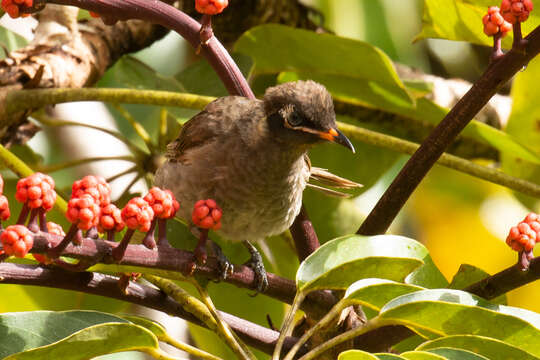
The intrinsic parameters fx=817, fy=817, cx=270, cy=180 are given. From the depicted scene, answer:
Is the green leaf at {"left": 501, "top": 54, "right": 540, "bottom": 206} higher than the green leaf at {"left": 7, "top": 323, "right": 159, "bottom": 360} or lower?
lower

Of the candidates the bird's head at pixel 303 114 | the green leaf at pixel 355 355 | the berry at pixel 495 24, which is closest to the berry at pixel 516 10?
the berry at pixel 495 24

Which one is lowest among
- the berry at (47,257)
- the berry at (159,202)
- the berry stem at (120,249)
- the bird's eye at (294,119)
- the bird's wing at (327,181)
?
the bird's wing at (327,181)

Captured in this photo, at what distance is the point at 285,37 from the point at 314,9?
41.4 inches

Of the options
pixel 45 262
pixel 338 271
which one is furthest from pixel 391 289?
pixel 45 262

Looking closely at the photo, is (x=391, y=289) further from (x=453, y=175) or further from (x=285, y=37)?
(x=453, y=175)

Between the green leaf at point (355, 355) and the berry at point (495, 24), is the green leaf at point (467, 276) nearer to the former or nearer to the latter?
the berry at point (495, 24)

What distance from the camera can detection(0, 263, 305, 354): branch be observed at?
1533 mm

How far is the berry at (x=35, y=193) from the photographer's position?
4.38 ft

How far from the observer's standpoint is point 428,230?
4.20 meters

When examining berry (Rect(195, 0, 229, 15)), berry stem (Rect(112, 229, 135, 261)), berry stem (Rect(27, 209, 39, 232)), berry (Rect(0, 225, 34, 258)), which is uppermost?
berry (Rect(195, 0, 229, 15))

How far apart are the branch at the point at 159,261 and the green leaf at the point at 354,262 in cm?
17

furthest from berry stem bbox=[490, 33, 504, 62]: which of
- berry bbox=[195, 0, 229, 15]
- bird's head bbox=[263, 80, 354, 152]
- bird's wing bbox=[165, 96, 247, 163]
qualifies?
bird's wing bbox=[165, 96, 247, 163]

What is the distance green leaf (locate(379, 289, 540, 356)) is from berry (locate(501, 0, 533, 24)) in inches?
25.6

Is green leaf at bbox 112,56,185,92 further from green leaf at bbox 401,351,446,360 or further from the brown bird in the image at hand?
green leaf at bbox 401,351,446,360
